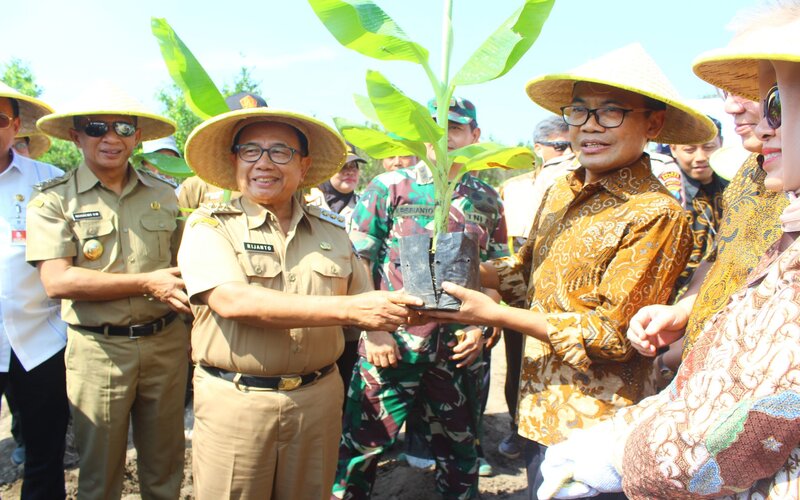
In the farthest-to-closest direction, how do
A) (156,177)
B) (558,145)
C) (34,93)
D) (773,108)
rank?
(34,93) → (558,145) → (156,177) → (773,108)

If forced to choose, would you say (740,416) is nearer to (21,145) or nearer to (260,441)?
(260,441)

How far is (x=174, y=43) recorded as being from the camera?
87.2 inches

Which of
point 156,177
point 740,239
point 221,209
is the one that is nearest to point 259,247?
point 221,209

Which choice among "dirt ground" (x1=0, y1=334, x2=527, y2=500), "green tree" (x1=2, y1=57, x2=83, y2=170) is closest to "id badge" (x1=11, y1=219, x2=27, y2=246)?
"dirt ground" (x1=0, y1=334, x2=527, y2=500)

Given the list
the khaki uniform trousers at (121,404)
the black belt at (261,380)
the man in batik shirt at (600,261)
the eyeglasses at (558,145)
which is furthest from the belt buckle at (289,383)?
the eyeglasses at (558,145)

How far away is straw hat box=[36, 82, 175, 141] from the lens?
110 inches

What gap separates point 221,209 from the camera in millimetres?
2219

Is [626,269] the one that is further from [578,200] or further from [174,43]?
[174,43]

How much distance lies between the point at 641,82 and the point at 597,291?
717mm

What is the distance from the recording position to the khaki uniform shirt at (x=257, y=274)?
6.90 feet

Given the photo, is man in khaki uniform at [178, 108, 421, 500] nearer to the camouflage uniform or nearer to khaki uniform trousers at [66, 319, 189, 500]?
the camouflage uniform

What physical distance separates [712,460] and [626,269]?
958 millimetres

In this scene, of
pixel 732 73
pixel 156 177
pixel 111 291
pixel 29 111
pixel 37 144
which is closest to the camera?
pixel 732 73

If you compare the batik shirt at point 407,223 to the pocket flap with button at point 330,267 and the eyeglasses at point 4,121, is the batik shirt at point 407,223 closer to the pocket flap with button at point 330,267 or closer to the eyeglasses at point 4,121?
the pocket flap with button at point 330,267
